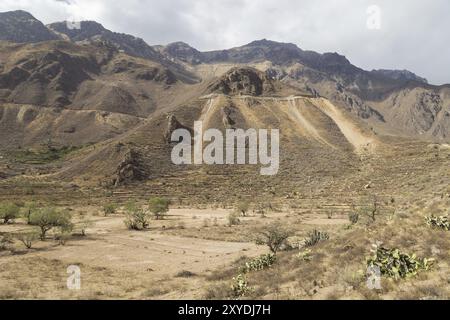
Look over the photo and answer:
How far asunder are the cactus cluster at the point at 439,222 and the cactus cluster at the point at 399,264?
148 inches

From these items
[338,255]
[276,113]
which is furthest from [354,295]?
[276,113]

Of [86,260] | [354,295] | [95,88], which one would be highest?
[95,88]

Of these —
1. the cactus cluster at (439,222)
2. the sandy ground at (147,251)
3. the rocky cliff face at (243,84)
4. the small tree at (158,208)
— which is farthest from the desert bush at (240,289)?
the rocky cliff face at (243,84)

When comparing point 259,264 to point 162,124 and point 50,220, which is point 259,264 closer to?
point 50,220

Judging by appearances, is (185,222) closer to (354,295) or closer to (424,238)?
(424,238)

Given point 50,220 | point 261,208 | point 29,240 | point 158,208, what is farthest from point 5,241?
point 261,208

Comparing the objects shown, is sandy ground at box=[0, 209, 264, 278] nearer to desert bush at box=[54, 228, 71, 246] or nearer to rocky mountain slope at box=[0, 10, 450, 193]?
desert bush at box=[54, 228, 71, 246]

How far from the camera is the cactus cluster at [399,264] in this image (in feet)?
43.9

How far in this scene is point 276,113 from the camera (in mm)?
102000

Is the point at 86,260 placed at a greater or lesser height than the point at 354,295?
lesser

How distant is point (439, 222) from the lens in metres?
17.6

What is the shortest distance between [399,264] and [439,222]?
5.07m
